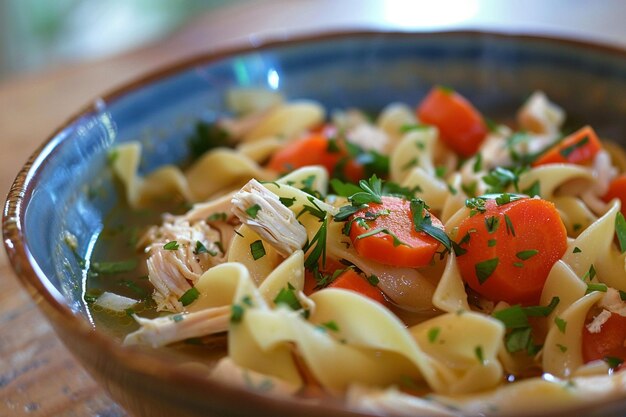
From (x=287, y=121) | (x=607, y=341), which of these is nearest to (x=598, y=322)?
(x=607, y=341)

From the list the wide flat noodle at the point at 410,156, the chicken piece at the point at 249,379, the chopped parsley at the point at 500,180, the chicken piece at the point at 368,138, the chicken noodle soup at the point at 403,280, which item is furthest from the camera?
the chicken piece at the point at 368,138

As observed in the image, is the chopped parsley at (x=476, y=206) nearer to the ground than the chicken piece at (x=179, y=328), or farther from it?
farther from it

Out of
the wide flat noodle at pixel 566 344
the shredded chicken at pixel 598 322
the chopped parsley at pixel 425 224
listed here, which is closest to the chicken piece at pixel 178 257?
the chopped parsley at pixel 425 224

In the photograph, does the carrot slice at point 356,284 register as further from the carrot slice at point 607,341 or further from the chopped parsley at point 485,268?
the carrot slice at point 607,341

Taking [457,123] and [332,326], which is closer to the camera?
[332,326]

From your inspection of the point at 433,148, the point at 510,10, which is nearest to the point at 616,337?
the point at 433,148

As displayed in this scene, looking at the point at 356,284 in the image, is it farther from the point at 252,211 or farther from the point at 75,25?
the point at 75,25

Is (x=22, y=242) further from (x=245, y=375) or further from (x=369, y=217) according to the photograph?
(x=369, y=217)
